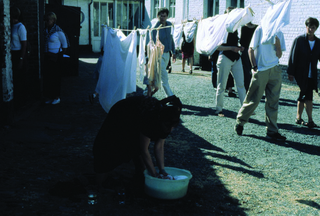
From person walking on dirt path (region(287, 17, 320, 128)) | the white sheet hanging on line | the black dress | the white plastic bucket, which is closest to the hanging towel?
the white sheet hanging on line

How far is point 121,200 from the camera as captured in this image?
3949mm

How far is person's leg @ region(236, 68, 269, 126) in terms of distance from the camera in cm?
627

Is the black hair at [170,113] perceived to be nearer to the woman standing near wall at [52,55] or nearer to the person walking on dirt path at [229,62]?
the person walking on dirt path at [229,62]

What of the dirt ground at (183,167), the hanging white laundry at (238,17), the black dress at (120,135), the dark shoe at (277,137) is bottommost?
the dirt ground at (183,167)

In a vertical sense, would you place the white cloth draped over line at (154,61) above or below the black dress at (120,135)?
above

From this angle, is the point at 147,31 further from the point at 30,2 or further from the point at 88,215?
the point at 88,215

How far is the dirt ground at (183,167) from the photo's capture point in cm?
388

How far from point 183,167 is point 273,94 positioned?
2229mm

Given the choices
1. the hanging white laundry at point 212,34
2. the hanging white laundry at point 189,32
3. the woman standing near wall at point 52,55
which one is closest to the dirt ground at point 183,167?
the woman standing near wall at point 52,55

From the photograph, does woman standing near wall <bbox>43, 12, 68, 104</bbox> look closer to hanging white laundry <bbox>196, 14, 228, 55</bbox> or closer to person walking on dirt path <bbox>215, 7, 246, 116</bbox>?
hanging white laundry <bbox>196, 14, 228, 55</bbox>

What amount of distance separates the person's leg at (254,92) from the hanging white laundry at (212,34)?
4.41 ft

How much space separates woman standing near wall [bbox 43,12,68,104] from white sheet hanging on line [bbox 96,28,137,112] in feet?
4.46

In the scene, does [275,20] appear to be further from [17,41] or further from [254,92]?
[17,41]

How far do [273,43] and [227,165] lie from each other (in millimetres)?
2223
